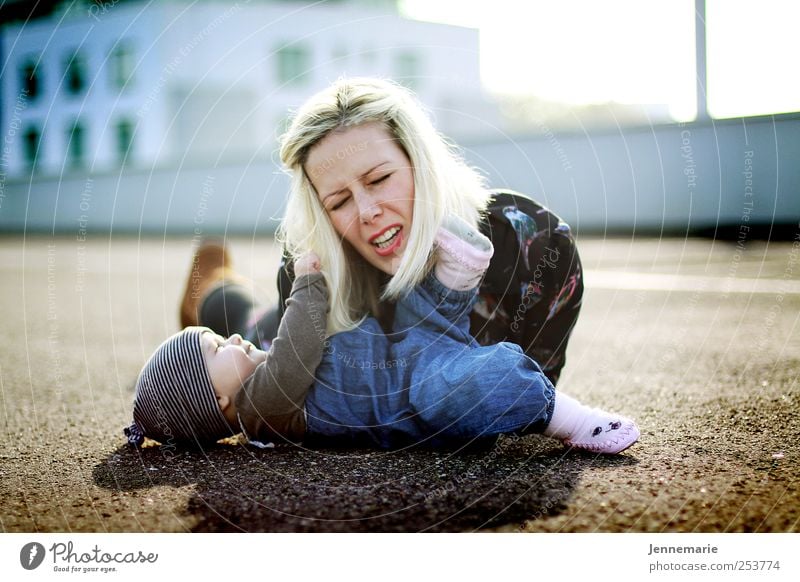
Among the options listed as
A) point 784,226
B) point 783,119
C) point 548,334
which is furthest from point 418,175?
point 784,226

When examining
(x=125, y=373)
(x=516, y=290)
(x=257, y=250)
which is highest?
(x=516, y=290)

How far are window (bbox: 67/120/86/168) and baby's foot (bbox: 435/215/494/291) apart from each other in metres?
12.3

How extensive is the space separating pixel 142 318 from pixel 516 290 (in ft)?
7.50

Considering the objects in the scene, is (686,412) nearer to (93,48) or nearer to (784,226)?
(784,226)

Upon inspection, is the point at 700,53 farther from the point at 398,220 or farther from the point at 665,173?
the point at 665,173

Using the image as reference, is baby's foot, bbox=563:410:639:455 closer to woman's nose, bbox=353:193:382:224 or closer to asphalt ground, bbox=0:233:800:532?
asphalt ground, bbox=0:233:800:532

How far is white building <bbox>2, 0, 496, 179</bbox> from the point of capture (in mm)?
10969

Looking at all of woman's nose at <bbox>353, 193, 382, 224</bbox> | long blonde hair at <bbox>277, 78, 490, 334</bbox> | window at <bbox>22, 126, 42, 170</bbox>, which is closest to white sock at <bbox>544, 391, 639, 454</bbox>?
long blonde hair at <bbox>277, 78, 490, 334</bbox>

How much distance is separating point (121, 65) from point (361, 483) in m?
12.0

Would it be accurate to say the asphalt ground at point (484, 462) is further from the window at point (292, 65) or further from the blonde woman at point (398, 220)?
the window at point (292, 65)

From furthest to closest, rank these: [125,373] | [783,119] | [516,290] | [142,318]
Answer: [783,119] < [142,318] < [125,373] < [516,290]

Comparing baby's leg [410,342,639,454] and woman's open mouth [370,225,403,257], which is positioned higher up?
woman's open mouth [370,225,403,257]

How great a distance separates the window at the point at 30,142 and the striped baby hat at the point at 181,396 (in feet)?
38.5

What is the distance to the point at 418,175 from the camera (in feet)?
5.13
